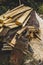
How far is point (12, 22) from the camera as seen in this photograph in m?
5.93

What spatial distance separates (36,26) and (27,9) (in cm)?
76

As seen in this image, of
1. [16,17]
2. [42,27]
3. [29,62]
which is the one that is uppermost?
[16,17]

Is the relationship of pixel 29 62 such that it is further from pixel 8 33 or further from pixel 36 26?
pixel 36 26

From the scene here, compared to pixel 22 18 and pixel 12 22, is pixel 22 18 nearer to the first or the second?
pixel 22 18

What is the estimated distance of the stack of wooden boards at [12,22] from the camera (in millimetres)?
5315

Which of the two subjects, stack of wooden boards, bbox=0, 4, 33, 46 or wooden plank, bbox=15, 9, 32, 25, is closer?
stack of wooden boards, bbox=0, 4, 33, 46

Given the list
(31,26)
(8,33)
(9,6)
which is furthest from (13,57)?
(9,6)

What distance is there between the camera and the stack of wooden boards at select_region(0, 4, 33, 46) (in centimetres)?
531

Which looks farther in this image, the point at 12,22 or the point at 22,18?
the point at 22,18

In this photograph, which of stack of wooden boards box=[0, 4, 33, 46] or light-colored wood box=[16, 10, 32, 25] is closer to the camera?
stack of wooden boards box=[0, 4, 33, 46]

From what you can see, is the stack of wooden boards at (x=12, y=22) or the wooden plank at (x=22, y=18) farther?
the wooden plank at (x=22, y=18)

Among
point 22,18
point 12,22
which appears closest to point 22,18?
point 22,18

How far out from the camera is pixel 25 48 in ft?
17.2

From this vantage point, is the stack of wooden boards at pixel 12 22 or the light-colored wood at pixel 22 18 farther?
the light-colored wood at pixel 22 18
